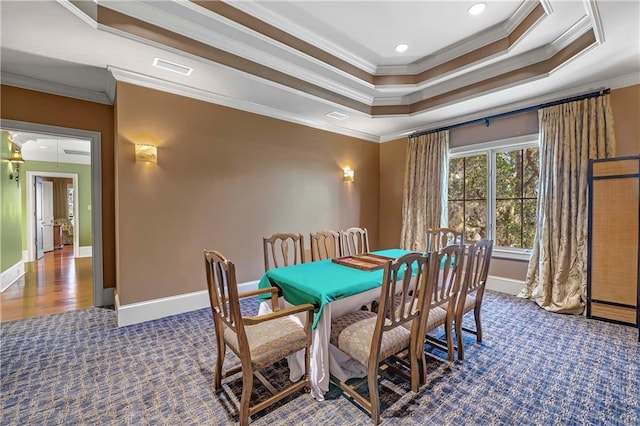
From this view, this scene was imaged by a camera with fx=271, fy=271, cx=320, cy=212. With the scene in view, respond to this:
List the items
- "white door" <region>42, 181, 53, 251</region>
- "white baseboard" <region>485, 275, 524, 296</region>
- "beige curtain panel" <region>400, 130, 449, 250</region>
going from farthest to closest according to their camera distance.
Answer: "white door" <region>42, 181, 53, 251</region>, "beige curtain panel" <region>400, 130, 449, 250</region>, "white baseboard" <region>485, 275, 524, 296</region>

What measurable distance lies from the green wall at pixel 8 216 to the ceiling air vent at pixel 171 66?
3.81 metres

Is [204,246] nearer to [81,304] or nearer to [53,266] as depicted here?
[81,304]

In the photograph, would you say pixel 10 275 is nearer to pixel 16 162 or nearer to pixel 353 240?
pixel 16 162

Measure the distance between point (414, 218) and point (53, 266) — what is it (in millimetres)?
7704

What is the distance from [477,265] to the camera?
2406 millimetres

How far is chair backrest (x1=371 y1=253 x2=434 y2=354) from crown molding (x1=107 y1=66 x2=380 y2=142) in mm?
3268

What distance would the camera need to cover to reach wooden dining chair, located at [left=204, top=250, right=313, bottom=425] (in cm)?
154

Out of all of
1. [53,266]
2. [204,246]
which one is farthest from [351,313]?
[53,266]

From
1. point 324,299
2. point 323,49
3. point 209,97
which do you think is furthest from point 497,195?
point 209,97

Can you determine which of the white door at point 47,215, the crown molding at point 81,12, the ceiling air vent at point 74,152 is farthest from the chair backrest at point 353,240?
the white door at point 47,215

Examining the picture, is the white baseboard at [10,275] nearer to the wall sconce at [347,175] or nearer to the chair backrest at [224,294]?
the chair backrest at [224,294]

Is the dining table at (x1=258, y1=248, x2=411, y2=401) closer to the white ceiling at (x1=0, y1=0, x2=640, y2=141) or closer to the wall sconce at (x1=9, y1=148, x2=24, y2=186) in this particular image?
the white ceiling at (x1=0, y1=0, x2=640, y2=141)

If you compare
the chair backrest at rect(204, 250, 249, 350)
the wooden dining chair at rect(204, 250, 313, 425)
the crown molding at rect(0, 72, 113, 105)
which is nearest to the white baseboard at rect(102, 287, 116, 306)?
the crown molding at rect(0, 72, 113, 105)

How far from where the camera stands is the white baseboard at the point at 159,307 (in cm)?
301
